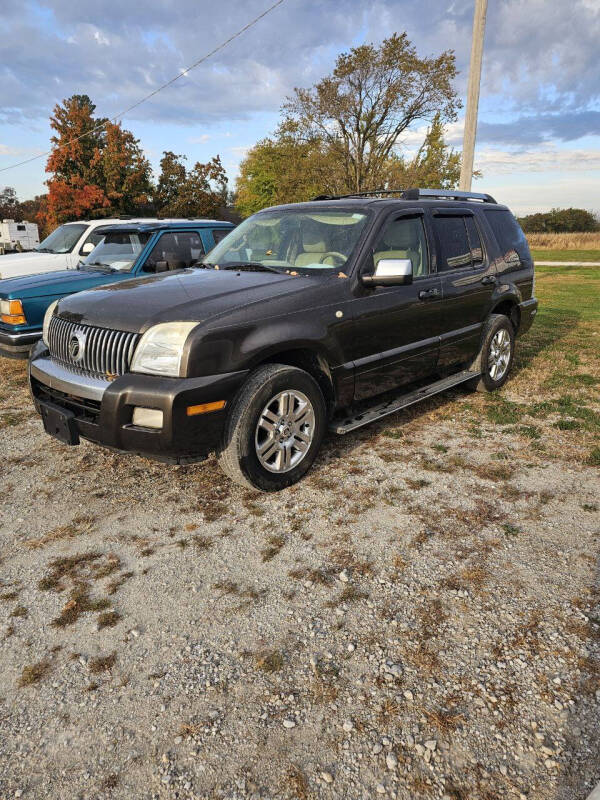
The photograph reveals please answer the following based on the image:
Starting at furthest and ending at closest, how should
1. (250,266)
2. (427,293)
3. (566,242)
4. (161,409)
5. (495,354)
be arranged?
(566,242), (495,354), (427,293), (250,266), (161,409)

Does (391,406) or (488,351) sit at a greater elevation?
(488,351)

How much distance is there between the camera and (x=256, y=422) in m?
3.48

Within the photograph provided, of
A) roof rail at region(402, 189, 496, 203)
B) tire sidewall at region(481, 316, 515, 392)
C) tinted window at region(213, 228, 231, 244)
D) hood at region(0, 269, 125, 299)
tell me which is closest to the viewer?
roof rail at region(402, 189, 496, 203)

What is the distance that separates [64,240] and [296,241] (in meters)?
6.45

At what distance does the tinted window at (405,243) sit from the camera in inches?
169

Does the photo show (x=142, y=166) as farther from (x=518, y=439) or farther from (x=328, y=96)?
(x=518, y=439)

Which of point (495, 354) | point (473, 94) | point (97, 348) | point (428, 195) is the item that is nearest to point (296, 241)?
point (428, 195)

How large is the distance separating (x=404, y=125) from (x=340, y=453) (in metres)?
30.2

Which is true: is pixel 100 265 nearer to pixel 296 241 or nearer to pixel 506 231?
pixel 296 241

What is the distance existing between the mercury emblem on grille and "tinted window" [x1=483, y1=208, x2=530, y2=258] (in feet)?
14.0

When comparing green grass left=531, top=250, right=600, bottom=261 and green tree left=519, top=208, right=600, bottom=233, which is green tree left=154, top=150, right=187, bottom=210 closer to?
green grass left=531, top=250, right=600, bottom=261

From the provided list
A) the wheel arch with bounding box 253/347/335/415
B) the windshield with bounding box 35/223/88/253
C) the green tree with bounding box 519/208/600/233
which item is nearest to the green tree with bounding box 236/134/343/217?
the windshield with bounding box 35/223/88/253

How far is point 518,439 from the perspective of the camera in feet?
15.7

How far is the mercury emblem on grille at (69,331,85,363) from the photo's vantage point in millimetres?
3555
